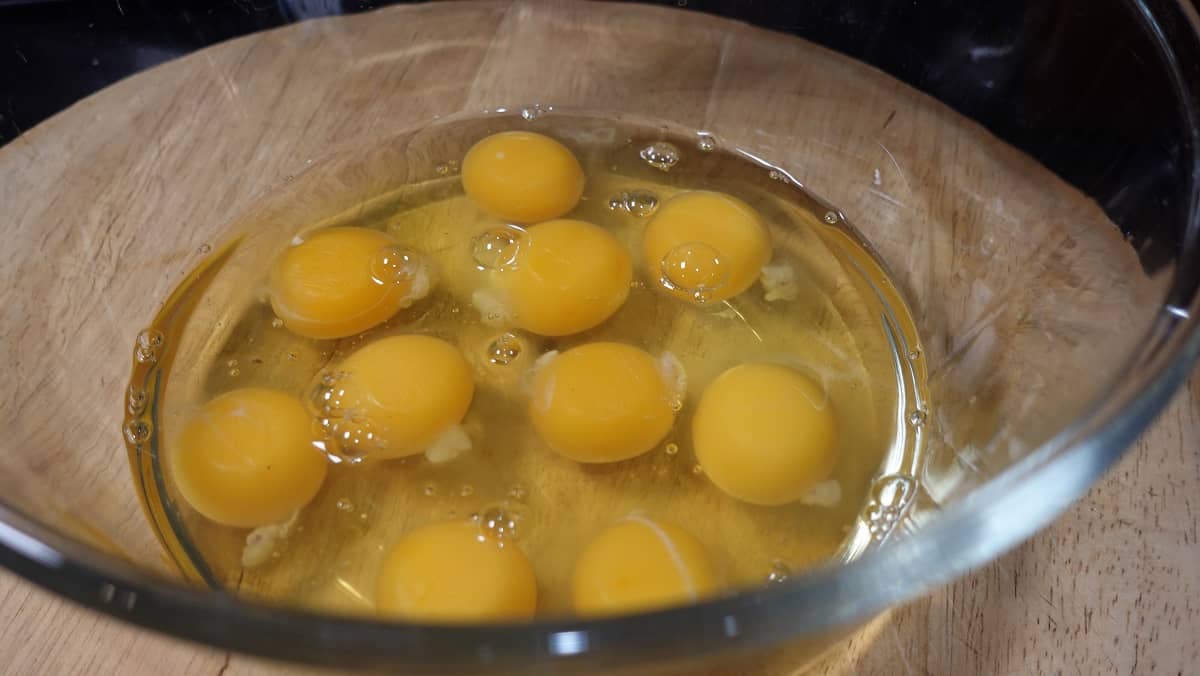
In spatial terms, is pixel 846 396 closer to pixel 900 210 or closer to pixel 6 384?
pixel 900 210

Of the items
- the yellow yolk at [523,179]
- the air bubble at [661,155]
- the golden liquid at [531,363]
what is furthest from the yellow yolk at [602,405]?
the air bubble at [661,155]

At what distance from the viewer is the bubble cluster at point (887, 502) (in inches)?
35.4

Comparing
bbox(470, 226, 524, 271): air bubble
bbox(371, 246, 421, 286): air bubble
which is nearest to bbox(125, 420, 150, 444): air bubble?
bbox(371, 246, 421, 286): air bubble

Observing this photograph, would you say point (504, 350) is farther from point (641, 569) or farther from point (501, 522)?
point (641, 569)

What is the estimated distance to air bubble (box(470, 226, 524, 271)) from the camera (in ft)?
3.62

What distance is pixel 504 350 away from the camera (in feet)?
3.39

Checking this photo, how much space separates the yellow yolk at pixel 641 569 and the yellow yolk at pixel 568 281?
27 centimetres

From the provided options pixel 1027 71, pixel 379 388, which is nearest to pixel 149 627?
pixel 379 388

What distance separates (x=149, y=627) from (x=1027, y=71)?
1.01m

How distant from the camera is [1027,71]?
1029mm

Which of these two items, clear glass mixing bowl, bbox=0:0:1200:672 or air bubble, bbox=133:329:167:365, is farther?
air bubble, bbox=133:329:167:365

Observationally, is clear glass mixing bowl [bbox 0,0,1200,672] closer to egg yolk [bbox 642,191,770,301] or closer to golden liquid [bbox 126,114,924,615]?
golden liquid [bbox 126,114,924,615]

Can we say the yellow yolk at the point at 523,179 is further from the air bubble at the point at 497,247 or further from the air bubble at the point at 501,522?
the air bubble at the point at 501,522

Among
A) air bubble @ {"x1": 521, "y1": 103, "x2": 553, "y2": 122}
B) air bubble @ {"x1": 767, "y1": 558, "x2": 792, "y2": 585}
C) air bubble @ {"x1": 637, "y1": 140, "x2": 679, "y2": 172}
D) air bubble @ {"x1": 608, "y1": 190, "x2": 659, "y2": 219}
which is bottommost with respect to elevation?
air bubble @ {"x1": 767, "y1": 558, "x2": 792, "y2": 585}
